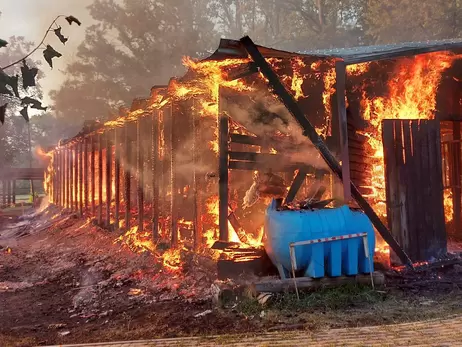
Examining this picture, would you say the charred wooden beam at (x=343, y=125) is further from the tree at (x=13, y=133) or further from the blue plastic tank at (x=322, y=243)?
the tree at (x=13, y=133)

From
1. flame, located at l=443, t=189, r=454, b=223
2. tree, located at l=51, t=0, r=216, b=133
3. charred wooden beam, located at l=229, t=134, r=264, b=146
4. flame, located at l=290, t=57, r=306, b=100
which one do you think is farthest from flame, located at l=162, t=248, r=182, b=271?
tree, located at l=51, t=0, r=216, b=133

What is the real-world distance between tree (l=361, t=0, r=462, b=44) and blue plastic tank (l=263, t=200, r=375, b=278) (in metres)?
23.8

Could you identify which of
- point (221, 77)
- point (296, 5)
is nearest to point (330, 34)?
point (296, 5)

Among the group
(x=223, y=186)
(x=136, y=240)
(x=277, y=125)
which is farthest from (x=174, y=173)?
(x=277, y=125)

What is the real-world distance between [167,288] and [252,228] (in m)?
2.17

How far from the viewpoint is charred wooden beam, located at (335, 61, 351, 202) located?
22.3 feet

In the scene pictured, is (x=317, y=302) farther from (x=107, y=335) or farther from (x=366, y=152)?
(x=366, y=152)

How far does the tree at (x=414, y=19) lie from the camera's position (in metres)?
24.9

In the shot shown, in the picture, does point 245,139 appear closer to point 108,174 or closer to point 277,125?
point 277,125

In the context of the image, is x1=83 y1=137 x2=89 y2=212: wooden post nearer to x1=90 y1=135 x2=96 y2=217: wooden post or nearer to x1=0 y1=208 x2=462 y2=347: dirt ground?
x1=90 y1=135 x2=96 y2=217: wooden post

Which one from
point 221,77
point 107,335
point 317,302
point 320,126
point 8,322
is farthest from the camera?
point 320,126

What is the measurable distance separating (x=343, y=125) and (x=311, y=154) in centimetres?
78

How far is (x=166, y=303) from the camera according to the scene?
247 inches

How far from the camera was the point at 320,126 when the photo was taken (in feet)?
25.7
